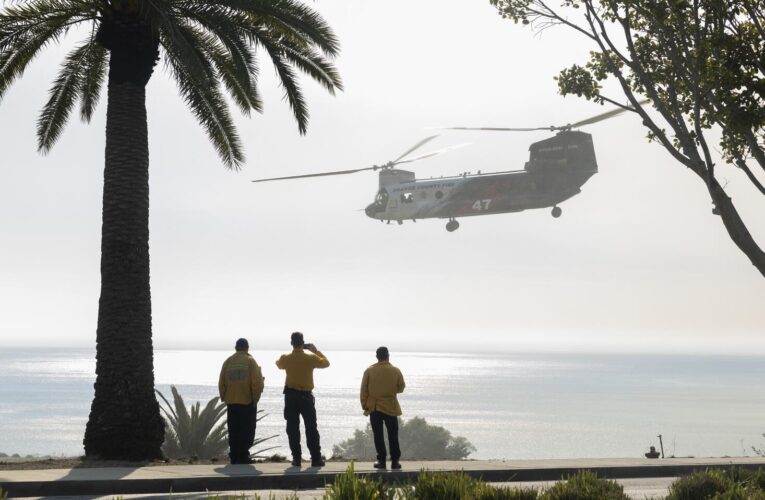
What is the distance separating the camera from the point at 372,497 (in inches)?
298

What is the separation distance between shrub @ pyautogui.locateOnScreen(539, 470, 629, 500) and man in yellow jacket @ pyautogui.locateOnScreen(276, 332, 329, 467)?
498 cm

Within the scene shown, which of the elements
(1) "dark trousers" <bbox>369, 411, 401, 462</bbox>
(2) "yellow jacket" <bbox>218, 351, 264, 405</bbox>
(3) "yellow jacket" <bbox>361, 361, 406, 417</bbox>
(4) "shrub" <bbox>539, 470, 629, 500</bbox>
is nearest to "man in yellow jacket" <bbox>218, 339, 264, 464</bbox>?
(2) "yellow jacket" <bbox>218, 351, 264, 405</bbox>

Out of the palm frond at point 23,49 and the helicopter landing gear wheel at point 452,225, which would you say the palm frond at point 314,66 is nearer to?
the palm frond at point 23,49

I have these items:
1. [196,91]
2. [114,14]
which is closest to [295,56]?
[196,91]


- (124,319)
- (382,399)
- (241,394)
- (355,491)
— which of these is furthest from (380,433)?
(355,491)

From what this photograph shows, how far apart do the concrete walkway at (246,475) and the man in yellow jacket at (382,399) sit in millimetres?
293

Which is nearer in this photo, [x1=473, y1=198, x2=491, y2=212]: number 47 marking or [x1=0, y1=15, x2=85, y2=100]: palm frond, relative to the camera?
[x1=0, y1=15, x2=85, y2=100]: palm frond

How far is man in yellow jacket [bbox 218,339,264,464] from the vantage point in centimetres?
1362

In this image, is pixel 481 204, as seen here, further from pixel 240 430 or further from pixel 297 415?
pixel 297 415

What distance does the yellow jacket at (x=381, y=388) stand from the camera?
13.4 meters

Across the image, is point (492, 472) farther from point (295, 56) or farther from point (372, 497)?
point (295, 56)

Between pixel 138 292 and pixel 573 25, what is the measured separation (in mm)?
8277

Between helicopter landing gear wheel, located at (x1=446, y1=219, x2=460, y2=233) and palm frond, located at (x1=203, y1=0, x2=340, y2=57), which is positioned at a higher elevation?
helicopter landing gear wheel, located at (x1=446, y1=219, x2=460, y2=233)

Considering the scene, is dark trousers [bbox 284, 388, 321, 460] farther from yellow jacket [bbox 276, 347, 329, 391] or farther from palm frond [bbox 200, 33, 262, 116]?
palm frond [bbox 200, 33, 262, 116]
